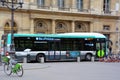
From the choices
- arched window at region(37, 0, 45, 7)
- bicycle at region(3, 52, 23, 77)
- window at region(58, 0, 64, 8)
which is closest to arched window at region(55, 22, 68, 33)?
window at region(58, 0, 64, 8)

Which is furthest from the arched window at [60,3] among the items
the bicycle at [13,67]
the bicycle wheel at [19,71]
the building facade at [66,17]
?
the bicycle wheel at [19,71]

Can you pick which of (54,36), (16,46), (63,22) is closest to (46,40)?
(54,36)

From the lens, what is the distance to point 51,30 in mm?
52844

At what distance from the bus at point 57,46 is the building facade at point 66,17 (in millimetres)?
11284

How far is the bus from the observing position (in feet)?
120

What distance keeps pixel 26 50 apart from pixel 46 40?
8.27 feet

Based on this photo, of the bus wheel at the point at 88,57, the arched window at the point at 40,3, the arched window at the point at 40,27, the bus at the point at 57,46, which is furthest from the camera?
the arched window at the point at 40,3

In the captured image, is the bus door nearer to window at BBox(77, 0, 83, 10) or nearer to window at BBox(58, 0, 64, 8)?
window at BBox(58, 0, 64, 8)

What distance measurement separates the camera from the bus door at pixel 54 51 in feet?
124

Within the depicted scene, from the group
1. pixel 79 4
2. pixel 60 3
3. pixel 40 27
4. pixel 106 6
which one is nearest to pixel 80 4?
pixel 79 4

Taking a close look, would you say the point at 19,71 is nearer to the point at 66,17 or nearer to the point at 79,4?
the point at 66,17

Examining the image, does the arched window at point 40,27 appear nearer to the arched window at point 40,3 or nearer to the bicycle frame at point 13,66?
the arched window at point 40,3

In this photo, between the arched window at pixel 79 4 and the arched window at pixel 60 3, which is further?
the arched window at pixel 79 4

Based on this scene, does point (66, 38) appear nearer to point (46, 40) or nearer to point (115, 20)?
point (46, 40)
